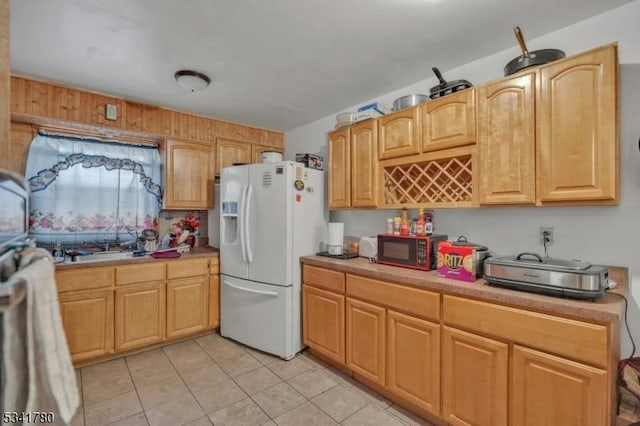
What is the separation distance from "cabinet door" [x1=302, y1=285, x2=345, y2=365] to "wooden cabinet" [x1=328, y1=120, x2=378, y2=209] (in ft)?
2.73

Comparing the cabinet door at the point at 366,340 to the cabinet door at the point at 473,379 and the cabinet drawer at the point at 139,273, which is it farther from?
the cabinet drawer at the point at 139,273

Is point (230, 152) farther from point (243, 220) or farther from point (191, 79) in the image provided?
point (191, 79)

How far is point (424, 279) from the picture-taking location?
1819mm

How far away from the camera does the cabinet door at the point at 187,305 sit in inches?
113

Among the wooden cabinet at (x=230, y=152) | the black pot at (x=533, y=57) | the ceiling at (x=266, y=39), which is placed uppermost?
the ceiling at (x=266, y=39)

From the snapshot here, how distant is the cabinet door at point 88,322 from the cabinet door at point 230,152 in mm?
1707

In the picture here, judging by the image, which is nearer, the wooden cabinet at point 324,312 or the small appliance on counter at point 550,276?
the small appliance on counter at point 550,276

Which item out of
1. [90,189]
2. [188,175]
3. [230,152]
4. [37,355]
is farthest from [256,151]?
[37,355]

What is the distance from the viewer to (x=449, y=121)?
6.53 ft

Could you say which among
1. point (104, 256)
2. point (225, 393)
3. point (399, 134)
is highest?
point (399, 134)

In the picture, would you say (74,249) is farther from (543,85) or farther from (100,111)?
(543,85)

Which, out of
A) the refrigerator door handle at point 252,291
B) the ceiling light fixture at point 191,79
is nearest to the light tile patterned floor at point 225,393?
the refrigerator door handle at point 252,291

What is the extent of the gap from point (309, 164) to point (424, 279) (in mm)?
1658

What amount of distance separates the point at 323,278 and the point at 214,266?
4.36 ft
